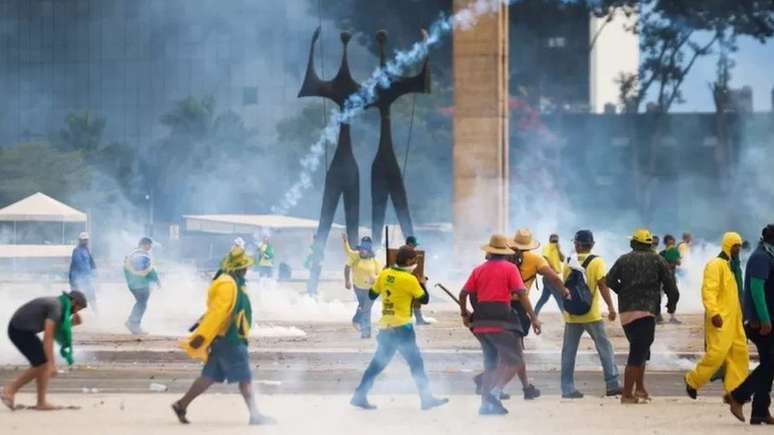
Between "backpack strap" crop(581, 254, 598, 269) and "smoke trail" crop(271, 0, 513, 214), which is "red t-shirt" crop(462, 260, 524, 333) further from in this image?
"smoke trail" crop(271, 0, 513, 214)

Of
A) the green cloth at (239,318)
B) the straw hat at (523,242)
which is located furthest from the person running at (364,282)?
the green cloth at (239,318)

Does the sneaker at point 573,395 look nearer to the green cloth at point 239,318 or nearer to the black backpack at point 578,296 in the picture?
the black backpack at point 578,296

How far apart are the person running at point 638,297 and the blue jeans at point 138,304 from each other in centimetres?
1039

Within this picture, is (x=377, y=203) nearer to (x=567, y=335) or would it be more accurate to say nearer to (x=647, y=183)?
(x=567, y=335)

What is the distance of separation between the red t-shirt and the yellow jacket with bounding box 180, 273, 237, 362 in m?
2.18

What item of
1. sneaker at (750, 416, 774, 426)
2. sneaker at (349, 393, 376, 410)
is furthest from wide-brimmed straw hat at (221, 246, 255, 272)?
sneaker at (750, 416, 774, 426)

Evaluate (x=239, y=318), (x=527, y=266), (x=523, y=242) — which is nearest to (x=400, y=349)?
(x=239, y=318)

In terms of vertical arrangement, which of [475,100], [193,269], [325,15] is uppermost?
[325,15]

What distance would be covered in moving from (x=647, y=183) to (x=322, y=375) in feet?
207

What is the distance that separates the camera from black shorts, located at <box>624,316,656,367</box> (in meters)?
15.7

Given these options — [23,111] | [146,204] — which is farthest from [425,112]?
[23,111]

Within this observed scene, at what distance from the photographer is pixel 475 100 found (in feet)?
141

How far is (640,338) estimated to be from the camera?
15.8 m

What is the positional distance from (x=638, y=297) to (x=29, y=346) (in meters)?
5.03
